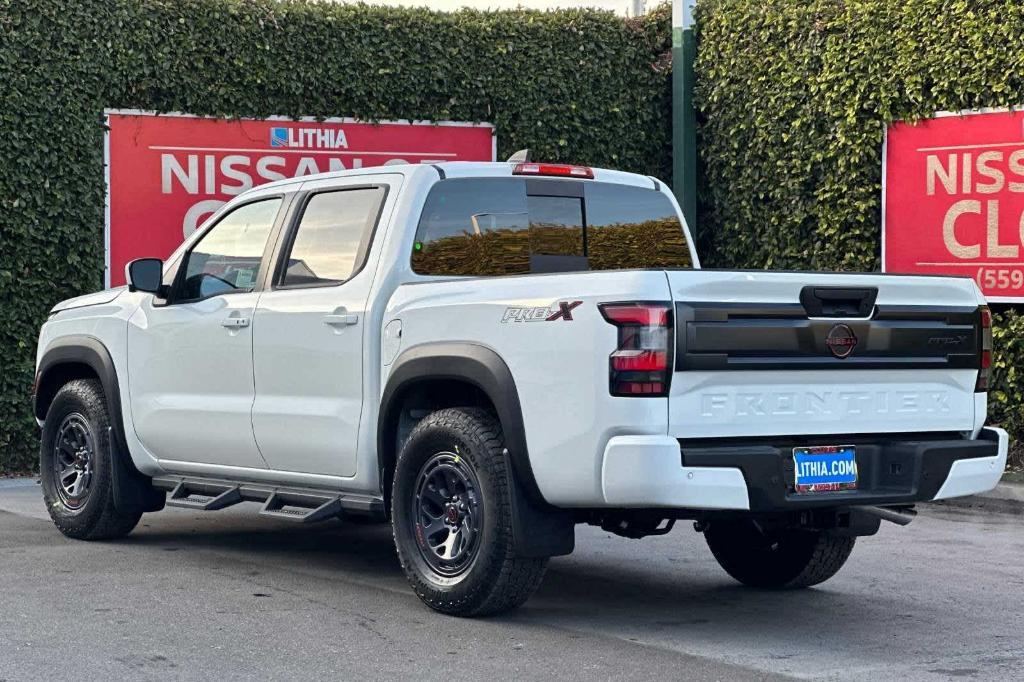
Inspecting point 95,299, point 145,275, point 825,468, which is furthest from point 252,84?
point 825,468

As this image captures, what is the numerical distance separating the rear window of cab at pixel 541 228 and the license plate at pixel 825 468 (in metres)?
1.91

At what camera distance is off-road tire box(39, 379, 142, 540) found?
904 centimetres

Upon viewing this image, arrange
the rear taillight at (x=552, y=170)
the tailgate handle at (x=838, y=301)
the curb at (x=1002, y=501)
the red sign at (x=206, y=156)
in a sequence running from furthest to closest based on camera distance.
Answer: the red sign at (x=206, y=156), the curb at (x=1002, y=501), the rear taillight at (x=552, y=170), the tailgate handle at (x=838, y=301)

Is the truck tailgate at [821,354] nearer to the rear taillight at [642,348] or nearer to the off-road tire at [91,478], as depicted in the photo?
the rear taillight at [642,348]

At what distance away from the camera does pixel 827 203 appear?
13453mm

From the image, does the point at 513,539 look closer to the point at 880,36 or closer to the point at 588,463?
the point at 588,463

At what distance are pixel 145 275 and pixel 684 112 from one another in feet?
23.7

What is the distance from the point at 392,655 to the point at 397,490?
1.08 meters

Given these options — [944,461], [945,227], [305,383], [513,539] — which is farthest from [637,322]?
[945,227]

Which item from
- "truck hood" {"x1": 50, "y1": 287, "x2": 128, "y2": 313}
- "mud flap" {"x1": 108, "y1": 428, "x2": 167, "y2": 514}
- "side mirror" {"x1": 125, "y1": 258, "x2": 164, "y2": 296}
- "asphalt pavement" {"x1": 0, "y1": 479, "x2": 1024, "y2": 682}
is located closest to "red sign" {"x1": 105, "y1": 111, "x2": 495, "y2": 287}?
"truck hood" {"x1": 50, "y1": 287, "x2": 128, "y2": 313}

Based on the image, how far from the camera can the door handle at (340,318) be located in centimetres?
746

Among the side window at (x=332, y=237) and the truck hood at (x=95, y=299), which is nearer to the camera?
the side window at (x=332, y=237)

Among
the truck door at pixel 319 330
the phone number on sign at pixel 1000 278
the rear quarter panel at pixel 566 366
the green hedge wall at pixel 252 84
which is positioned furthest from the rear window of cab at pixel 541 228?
the green hedge wall at pixel 252 84

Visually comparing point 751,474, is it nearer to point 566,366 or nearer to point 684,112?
point 566,366
